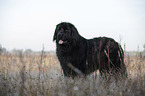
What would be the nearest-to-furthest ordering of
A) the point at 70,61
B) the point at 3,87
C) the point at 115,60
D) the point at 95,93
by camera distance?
the point at 95,93 < the point at 3,87 < the point at 70,61 < the point at 115,60

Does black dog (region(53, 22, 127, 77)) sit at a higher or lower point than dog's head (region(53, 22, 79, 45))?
lower

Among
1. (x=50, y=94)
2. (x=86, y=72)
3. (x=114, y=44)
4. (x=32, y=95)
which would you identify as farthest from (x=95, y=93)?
(x=114, y=44)

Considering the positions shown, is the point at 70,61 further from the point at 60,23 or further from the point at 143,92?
the point at 143,92

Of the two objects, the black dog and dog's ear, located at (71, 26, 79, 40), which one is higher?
dog's ear, located at (71, 26, 79, 40)

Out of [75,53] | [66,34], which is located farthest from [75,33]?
[75,53]

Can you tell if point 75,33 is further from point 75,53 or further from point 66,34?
point 75,53

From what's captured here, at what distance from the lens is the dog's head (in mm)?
3953

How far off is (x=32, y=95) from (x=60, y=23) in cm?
230

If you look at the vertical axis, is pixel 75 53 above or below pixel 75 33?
below

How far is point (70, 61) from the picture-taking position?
395cm

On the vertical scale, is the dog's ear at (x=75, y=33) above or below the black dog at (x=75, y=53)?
above

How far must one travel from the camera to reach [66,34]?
398cm

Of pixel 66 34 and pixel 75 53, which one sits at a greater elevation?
pixel 66 34

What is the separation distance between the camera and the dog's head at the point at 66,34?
3953mm
